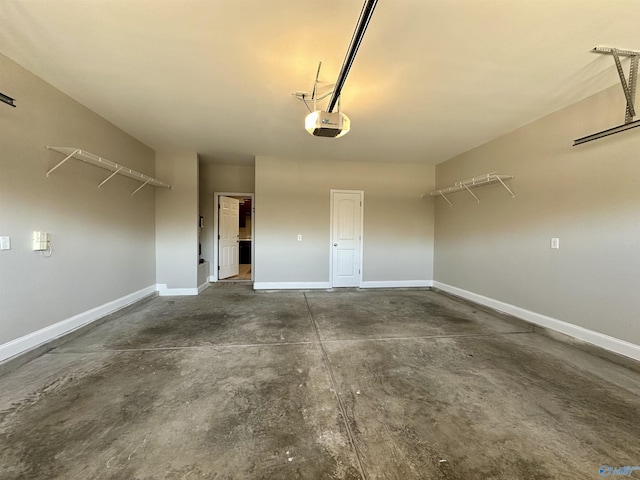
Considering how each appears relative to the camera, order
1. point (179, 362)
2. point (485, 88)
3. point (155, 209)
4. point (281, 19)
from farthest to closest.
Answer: point (155, 209) < point (485, 88) < point (179, 362) < point (281, 19)

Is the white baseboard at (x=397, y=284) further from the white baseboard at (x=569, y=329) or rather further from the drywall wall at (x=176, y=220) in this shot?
the drywall wall at (x=176, y=220)

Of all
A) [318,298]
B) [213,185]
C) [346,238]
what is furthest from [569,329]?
[213,185]

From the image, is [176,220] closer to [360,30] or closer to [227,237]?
[227,237]

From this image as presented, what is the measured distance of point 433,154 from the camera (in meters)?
4.81

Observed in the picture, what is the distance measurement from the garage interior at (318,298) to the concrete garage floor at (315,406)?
15 mm

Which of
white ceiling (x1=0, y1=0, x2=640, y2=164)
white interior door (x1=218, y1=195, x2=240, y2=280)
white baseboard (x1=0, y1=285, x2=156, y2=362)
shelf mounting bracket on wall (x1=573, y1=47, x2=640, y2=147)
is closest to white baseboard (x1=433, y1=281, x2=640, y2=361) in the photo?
shelf mounting bracket on wall (x1=573, y1=47, x2=640, y2=147)

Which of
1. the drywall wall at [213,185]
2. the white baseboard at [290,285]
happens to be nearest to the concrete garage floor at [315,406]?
the white baseboard at [290,285]

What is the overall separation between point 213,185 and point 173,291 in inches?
97.5

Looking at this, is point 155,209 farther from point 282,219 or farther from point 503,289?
point 503,289

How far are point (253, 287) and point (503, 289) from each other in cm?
436

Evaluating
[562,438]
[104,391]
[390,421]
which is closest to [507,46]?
[562,438]

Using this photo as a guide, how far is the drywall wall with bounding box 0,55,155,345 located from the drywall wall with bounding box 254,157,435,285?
87.7 inches

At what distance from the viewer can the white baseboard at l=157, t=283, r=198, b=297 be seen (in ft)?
15.3

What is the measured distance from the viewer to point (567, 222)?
293cm
